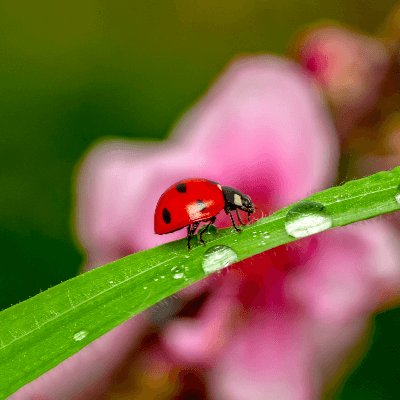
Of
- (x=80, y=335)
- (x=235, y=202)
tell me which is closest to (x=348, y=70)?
(x=235, y=202)

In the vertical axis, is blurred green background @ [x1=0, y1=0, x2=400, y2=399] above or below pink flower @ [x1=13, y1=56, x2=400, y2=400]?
above

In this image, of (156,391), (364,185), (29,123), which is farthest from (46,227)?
(364,185)

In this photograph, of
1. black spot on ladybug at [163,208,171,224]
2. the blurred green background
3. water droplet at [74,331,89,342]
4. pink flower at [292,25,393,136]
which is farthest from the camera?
the blurred green background

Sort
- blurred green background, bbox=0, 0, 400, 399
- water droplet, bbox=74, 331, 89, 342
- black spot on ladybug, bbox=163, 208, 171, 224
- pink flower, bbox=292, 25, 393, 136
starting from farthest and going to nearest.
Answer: blurred green background, bbox=0, 0, 400, 399, pink flower, bbox=292, 25, 393, 136, black spot on ladybug, bbox=163, 208, 171, 224, water droplet, bbox=74, 331, 89, 342

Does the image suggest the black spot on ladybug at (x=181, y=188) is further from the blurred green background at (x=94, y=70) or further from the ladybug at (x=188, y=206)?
the blurred green background at (x=94, y=70)

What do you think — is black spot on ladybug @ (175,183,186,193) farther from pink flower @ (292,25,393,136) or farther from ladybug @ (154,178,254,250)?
pink flower @ (292,25,393,136)

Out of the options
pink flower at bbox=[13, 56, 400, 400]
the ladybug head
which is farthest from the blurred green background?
the ladybug head
